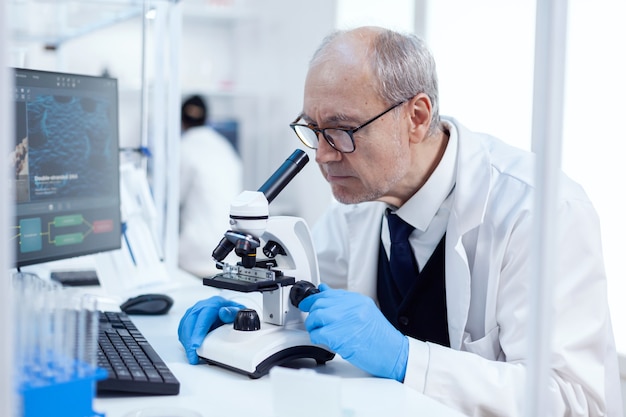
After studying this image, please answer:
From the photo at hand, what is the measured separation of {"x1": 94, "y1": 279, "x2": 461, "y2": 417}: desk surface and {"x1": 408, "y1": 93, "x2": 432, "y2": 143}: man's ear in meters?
0.58

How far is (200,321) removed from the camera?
1157mm

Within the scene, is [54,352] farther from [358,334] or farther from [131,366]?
[358,334]

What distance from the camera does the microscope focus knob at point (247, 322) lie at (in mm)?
1106

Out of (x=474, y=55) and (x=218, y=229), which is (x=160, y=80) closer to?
(x=474, y=55)

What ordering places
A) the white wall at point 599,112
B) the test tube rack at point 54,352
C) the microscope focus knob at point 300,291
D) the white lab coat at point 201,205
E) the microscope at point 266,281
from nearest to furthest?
the test tube rack at point 54,352 < the microscope at point 266,281 < the microscope focus knob at point 300,291 < the white wall at point 599,112 < the white lab coat at point 201,205

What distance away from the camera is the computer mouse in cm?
144

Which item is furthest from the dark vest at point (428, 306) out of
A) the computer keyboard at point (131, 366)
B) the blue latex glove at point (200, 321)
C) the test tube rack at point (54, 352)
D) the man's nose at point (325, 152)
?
the test tube rack at point (54, 352)

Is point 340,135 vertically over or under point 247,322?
over

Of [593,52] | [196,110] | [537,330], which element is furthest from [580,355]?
[196,110]

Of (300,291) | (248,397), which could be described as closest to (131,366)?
(248,397)

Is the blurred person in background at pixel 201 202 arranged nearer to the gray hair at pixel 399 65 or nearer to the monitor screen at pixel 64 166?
the monitor screen at pixel 64 166

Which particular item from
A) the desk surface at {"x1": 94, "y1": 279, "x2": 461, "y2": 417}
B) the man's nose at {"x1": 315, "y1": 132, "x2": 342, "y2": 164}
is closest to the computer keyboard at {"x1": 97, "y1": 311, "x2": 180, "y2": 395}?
the desk surface at {"x1": 94, "y1": 279, "x2": 461, "y2": 417}

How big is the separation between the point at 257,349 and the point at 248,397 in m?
0.10

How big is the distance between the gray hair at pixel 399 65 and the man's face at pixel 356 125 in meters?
0.03
